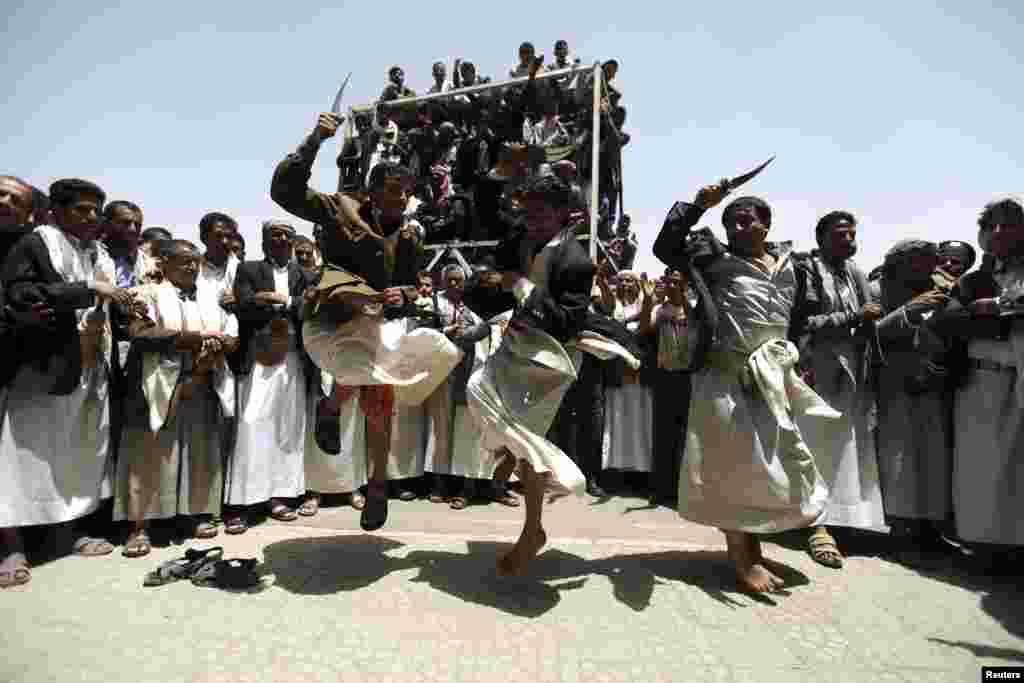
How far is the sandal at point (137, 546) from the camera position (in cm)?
370

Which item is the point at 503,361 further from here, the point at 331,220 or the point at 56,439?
the point at 56,439

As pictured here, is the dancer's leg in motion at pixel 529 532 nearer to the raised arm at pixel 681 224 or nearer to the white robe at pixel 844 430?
the raised arm at pixel 681 224

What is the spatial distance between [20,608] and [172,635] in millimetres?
1009

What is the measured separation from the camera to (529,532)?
323cm

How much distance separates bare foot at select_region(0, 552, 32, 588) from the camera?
3180 mm

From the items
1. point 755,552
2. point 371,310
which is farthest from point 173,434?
point 755,552

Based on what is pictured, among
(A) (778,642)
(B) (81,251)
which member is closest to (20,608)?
(B) (81,251)

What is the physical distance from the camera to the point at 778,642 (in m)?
2.68

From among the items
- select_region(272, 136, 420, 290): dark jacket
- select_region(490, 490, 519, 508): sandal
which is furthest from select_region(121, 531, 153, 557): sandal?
select_region(490, 490, 519, 508): sandal

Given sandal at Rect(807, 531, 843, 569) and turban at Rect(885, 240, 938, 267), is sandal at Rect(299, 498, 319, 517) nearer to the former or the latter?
sandal at Rect(807, 531, 843, 569)

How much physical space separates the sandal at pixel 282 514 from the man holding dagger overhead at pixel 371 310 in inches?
65.7

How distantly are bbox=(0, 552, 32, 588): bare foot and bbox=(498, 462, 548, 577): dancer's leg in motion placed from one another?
2800 mm

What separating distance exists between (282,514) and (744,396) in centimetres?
382

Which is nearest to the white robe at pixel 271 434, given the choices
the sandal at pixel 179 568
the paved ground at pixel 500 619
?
the paved ground at pixel 500 619
